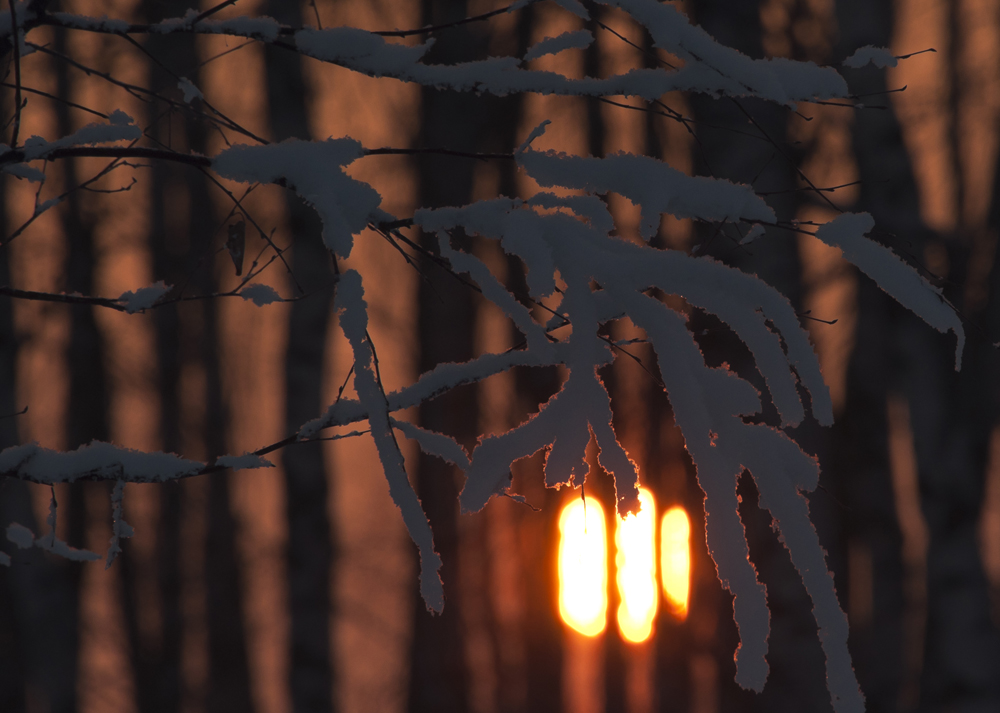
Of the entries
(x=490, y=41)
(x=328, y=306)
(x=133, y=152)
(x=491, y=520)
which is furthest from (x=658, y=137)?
(x=133, y=152)

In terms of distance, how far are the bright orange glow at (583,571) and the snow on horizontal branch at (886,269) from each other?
77.8 inches

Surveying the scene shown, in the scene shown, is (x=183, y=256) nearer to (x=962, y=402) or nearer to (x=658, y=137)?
(x=658, y=137)

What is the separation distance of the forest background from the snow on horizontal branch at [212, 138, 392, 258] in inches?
70.2

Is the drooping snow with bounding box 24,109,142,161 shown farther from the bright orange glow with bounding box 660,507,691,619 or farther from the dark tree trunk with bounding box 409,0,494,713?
the bright orange glow with bounding box 660,507,691,619

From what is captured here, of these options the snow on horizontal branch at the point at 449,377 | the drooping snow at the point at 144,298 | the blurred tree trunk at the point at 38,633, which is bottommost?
the blurred tree trunk at the point at 38,633

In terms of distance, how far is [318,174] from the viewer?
839 mm

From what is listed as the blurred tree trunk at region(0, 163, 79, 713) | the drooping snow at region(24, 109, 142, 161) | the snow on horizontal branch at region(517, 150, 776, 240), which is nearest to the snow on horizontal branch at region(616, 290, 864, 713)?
the snow on horizontal branch at region(517, 150, 776, 240)

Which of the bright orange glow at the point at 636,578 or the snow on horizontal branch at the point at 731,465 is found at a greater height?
the snow on horizontal branch at the point at 731,465

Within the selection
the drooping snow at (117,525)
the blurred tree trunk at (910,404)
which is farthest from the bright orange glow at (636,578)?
the drooping snow at (117,525)

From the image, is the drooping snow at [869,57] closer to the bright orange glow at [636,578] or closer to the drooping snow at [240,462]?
the drooping snow at [240,462]

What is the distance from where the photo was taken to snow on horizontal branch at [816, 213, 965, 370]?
833 mm

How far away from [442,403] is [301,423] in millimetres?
595

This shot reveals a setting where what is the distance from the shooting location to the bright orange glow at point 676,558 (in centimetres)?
266

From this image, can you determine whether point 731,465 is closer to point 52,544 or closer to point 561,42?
point 561,42
